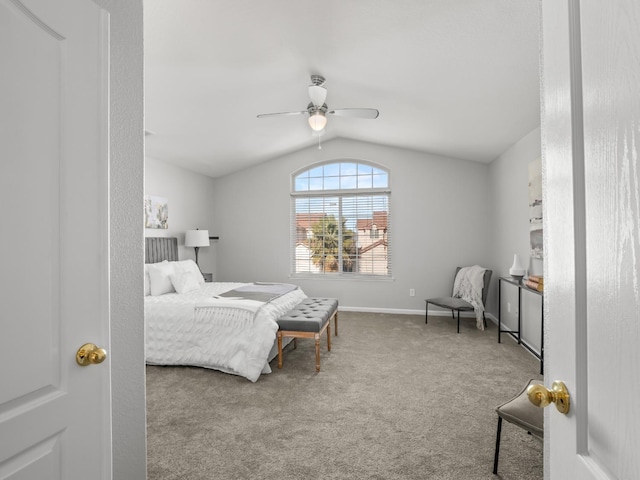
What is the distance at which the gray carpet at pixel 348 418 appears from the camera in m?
1.90

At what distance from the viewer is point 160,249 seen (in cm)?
482

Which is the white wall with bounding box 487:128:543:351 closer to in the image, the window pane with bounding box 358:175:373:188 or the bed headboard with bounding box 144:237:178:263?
the window pane with bounding box 358:175:373:188

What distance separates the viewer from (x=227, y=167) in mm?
5988

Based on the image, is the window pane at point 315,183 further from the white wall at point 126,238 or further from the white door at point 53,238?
the white door at point 53,238

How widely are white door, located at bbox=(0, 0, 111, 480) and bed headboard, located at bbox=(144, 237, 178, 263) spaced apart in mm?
3909

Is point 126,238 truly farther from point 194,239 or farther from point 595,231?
point 194,239

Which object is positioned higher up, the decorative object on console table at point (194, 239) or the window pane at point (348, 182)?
the window pane at point (348, 182)

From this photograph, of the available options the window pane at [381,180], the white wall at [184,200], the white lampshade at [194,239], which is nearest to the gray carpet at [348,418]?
the white lampshade at [194,239]

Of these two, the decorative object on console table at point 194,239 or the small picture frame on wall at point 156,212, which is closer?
the small picture frame on wall at point 156,212

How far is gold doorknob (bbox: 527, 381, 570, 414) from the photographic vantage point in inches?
25.7

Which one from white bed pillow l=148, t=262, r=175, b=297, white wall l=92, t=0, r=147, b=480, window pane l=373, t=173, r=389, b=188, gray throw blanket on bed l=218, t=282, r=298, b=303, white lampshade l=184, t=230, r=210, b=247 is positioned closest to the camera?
white wall l=92, t=0, r=147, b=480

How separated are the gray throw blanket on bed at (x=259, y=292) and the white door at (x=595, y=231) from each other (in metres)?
3.08

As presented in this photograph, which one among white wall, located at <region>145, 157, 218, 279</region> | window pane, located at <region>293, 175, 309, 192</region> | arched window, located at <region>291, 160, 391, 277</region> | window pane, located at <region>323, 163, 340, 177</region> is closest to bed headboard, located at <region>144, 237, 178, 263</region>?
white wall, located at <region>145, 157, 218, 279</region>

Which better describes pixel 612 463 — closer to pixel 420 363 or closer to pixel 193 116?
pixel 420 363
